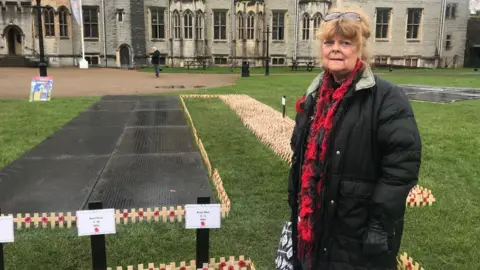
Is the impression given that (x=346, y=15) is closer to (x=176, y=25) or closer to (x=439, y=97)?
(x=439, y=97)

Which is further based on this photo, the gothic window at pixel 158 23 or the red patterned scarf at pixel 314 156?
the gothic window at pixel 158 23

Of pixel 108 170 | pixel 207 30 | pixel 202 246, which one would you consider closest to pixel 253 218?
pixel 202 246

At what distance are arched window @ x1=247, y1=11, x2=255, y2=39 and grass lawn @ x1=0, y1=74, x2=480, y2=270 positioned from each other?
30868mm

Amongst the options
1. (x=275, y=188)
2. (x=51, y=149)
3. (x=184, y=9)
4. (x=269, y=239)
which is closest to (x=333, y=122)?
(x=269, y=239)

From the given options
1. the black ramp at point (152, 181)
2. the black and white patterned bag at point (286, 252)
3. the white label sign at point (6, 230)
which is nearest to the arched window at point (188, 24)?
the black ramp at point (152, 181)

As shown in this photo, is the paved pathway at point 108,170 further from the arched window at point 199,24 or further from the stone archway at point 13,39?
the stone archway at point 13,39

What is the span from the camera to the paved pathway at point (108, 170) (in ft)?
18.2

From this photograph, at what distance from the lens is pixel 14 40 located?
3797cm

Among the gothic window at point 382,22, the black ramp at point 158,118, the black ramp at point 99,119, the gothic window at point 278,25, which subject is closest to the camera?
the black ramp at point 99,119

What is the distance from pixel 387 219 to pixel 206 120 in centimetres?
941

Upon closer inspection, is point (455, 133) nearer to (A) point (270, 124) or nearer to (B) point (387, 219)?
(A) point (270, 124)

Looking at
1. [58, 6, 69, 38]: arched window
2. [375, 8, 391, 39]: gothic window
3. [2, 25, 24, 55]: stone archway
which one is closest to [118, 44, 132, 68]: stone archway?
[58, 6, 69, 38]: arched window

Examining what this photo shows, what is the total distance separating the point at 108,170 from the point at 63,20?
35217mm

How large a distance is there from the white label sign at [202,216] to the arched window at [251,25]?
37972mm
